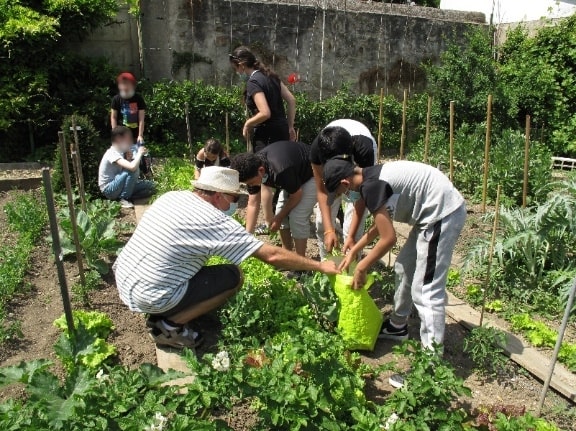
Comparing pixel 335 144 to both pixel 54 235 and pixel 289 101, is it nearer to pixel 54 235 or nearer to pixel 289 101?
pixel 54 235

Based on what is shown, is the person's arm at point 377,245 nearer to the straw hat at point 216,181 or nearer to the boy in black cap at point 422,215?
the boy in black cap at point 422,215

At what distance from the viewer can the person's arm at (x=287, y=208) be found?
409 centimetres

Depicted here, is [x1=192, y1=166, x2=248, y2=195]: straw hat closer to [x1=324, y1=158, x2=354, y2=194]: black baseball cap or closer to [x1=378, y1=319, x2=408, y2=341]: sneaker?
[x1=324, y1=158, x2=354, y2=194]: black baseball cap

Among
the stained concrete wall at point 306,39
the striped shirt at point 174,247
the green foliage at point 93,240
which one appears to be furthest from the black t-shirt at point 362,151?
the stained concrete wall at point 306,39

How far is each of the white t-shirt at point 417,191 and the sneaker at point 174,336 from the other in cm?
143


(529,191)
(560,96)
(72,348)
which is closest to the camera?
(72,348)

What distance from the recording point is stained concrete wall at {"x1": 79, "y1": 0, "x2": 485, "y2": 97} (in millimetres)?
8867

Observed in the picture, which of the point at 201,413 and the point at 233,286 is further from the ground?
the point at 233,286

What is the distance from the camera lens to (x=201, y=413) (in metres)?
2.66

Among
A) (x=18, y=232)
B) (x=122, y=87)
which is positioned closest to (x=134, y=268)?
(x=18, y=232)

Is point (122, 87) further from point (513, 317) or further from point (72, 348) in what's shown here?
point (513, 317)

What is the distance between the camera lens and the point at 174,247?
10.00ft

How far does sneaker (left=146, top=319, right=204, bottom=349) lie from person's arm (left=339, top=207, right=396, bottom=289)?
104cm

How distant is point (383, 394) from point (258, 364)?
0.78 m
